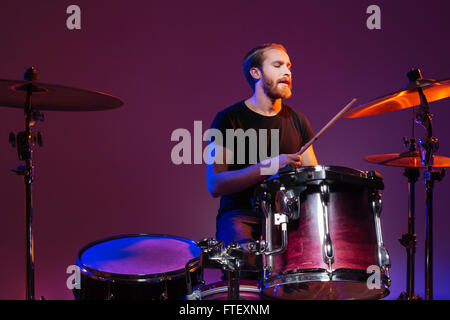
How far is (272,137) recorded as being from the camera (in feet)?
7.67

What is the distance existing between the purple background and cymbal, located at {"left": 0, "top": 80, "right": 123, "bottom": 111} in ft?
2.11

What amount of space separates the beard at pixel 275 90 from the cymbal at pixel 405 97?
0.33 meters

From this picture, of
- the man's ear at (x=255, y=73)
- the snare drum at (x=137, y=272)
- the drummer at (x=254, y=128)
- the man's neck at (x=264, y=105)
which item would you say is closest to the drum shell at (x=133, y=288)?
the snare drum at (x=137, y=272)

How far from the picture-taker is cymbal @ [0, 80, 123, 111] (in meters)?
1.87

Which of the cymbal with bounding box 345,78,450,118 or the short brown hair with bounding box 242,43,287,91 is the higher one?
the short brown hair with bounding box 242,43,287,91

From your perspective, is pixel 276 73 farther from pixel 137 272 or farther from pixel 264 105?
pixel 137 272

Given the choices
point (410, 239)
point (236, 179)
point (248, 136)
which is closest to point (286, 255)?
point (236, 179)

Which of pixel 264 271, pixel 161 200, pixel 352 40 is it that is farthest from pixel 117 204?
pixel 352 40

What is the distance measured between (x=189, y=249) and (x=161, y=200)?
2.89ft

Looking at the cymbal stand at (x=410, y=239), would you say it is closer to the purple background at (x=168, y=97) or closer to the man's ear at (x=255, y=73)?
the purple background at (x=168, y=97)

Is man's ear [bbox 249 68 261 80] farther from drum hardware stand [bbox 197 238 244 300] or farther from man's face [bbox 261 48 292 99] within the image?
drum hardware stand [bbox 197 238 244 300]

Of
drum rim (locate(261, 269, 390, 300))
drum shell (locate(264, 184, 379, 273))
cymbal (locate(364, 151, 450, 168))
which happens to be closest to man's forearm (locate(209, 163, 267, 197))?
drum shell (locate(264, 184, 379, 273))

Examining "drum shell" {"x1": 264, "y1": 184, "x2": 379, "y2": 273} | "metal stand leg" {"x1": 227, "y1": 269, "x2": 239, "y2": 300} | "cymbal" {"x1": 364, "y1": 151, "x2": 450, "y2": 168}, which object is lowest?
"metal stand leg" {"x1": 227, "y1": 269, "x2": 239, "y2": 300}

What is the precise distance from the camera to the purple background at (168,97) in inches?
109
